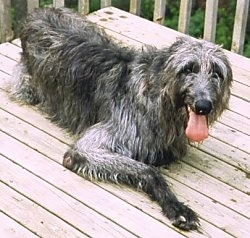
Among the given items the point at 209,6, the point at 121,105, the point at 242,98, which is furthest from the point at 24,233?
the point at 209,6

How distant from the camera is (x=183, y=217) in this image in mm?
4219

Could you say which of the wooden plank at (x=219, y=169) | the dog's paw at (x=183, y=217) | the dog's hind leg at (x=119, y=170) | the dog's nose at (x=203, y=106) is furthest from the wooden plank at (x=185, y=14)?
the dog's paw at (x=183, y=217)

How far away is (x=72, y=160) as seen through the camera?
461 centimetres

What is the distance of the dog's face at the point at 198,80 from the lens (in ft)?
13.9

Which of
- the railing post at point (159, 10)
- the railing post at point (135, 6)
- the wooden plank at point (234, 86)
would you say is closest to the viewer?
the wooden plank at point (234, 86)

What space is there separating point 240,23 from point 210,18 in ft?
0.72

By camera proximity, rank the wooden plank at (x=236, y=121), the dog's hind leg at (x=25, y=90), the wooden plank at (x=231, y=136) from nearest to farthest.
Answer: the wooden plank at (x=231, y=136) → the wooden plank at (x=236, y=121) → the dog's hind leg at (x=25, y=90)

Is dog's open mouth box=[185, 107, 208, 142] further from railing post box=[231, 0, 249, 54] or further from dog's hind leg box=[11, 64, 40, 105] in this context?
railing post box=[231, 0, 249, 54]

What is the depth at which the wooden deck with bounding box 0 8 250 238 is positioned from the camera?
418 centimetres

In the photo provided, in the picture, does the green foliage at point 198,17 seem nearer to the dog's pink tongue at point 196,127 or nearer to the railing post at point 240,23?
the railing post at point 240,23

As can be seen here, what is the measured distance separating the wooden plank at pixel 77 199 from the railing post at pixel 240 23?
1971mm

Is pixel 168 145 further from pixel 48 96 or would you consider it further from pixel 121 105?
pixel 48 96

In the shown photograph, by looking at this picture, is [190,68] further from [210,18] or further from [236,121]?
[210,18]

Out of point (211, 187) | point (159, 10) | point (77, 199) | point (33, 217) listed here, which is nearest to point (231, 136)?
point (211, 187)
